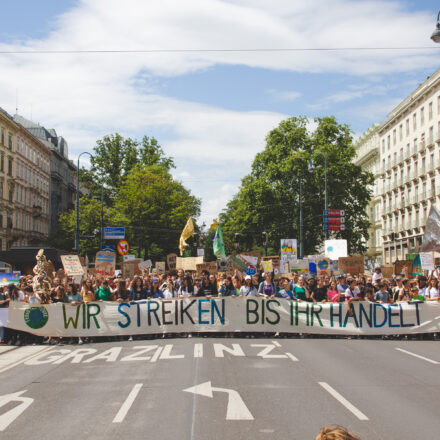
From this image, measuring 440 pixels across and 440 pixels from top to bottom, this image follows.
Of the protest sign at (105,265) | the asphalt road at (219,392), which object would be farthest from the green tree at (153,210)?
the asphalt road at (219,392)

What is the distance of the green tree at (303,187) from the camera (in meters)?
63.9

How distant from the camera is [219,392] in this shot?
9.72 m

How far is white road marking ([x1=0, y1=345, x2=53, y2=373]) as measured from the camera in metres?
13.5

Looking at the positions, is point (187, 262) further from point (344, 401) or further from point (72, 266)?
point (344, 401)

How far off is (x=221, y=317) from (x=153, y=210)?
184ft

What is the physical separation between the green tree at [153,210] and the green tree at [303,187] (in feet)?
29.4

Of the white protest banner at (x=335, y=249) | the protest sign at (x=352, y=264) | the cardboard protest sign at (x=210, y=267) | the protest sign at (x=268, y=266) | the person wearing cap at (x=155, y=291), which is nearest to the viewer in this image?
the person wearing cap at (x=155, y=291)

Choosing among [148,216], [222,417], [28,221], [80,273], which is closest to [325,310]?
[222,417]

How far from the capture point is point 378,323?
18.1m

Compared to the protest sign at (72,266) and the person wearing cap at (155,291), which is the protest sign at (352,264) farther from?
the person wearing cap at (155,291)

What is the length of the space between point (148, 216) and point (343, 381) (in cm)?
6448

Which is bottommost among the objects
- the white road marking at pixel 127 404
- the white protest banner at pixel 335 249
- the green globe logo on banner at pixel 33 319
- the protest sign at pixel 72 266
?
the white road marking at pixel 127 404

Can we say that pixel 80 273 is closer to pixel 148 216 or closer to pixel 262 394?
pixel 262 394

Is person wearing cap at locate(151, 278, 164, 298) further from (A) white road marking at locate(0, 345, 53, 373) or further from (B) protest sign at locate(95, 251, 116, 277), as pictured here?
(B) protest sign at locate(95, 251, 116, 277)
